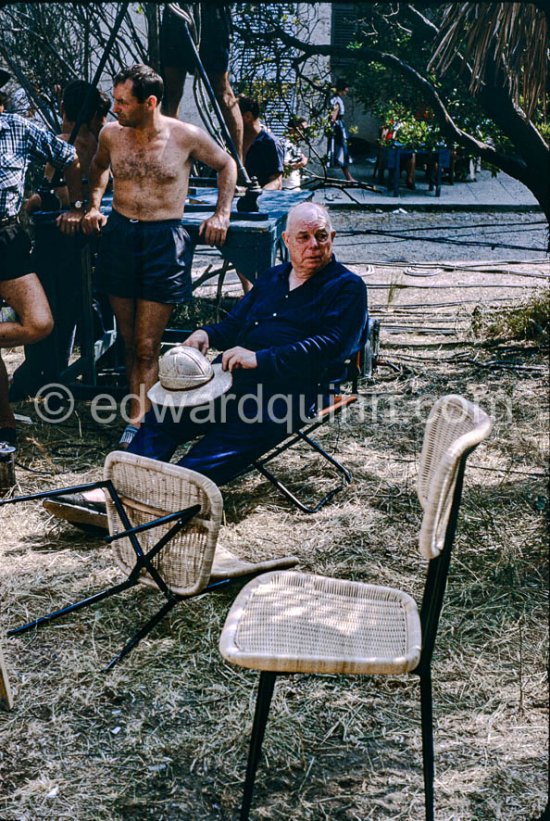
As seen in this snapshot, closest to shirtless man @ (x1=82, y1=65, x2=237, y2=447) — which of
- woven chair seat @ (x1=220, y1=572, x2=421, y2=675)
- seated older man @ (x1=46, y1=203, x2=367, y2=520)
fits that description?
seated older man @ (x1=46, y1=203, x2=367, y2=520)

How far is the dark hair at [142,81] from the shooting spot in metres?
4.83

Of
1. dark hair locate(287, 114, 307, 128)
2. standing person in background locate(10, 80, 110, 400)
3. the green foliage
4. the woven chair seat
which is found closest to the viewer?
the woven chair seat

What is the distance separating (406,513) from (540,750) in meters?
1.81

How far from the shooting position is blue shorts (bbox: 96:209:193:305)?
5.29 meters

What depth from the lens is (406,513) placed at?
4602mm

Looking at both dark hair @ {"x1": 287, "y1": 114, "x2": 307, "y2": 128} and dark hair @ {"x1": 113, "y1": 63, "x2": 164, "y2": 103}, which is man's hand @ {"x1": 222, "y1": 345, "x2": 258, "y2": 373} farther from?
dark hair @ {"x1": 287, "y1": 114, "x2": 307, "y2": 128}

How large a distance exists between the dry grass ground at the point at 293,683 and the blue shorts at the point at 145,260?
0.95 m

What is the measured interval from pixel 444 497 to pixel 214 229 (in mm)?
3372

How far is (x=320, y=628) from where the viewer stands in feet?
8.36

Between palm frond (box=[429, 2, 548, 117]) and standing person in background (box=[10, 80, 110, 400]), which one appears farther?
standing person in background (box=[10, 80, 110, 400])

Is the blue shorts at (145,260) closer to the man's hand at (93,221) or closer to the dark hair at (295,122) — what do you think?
the man's hand at (93,221)

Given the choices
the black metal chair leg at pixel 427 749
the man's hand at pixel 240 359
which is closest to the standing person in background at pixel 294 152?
the man's hand at pixel 240 359

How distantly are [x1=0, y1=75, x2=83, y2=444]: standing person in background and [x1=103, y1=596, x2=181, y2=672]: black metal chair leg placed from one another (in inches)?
89.0

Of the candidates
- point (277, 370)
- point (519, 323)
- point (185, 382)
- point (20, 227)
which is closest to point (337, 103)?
point (519, 323)
